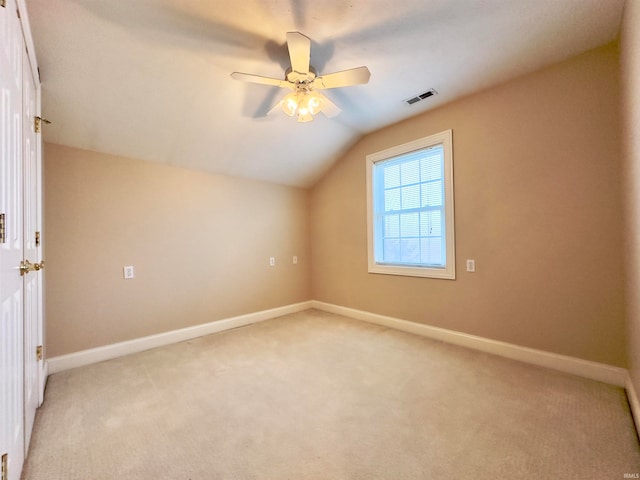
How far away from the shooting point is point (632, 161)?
1.60 meters

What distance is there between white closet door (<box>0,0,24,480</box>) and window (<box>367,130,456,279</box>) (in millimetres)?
3104

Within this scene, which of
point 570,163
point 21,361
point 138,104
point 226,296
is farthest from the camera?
point 226,296

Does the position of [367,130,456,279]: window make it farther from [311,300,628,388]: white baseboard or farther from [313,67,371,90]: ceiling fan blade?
[313,67,371,90]: ceiling fan blade

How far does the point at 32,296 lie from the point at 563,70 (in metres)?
4.16

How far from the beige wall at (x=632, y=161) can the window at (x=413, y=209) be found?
1.23m

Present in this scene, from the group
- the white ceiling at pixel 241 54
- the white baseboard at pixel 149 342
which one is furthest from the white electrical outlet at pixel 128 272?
the white ceiling at pixel 241 54

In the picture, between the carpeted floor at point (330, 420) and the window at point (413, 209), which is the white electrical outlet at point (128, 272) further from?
the window at point (413, 209)

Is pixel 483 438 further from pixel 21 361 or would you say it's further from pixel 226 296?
pixel 226 296

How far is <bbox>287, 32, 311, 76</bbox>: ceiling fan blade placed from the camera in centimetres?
162

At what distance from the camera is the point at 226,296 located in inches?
135

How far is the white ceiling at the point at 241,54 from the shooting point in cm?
168

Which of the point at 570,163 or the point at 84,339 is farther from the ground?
the point at 570,163

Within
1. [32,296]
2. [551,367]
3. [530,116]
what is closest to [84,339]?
[32,296]

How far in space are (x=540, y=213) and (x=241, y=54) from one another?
2.73m
